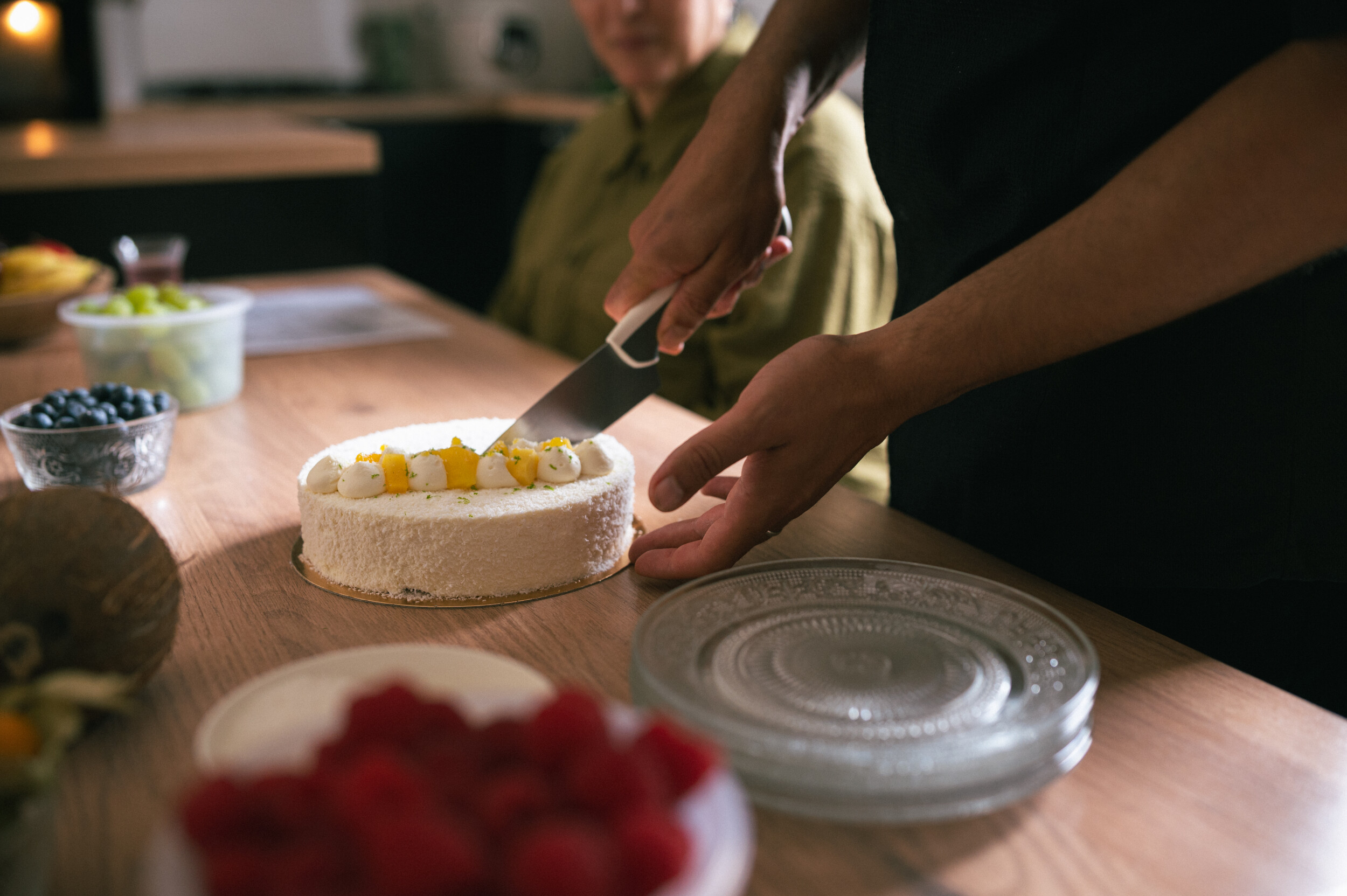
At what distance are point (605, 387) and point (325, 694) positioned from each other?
522 millimetres

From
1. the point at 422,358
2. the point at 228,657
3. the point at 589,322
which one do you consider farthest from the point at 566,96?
the point at 228,657

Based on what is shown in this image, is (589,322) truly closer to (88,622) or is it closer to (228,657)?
(228,657)

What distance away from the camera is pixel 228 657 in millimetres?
784

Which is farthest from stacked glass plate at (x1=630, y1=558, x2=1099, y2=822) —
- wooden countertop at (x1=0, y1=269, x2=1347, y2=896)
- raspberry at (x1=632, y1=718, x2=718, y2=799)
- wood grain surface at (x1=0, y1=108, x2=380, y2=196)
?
wood grain surface at (x1=0, y1=108, x2=380, y2=196)

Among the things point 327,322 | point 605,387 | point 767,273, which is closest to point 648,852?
point 605,387

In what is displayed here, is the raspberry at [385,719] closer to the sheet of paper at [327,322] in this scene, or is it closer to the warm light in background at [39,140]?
the sheet of paper at [327,322]

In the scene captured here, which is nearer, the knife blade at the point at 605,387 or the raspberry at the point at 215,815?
the raspberry at the point at 215,815

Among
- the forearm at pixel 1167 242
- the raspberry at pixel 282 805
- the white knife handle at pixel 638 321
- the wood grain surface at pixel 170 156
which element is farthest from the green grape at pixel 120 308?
the wood grain surface at pixel 170 156

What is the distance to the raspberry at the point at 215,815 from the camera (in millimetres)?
432

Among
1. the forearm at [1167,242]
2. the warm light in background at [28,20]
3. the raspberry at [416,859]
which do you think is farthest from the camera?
the warm light in background at [28,20]

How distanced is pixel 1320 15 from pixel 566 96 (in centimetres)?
414

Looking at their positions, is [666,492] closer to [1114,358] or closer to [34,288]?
[1114,358]

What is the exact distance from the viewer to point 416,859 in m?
0.40

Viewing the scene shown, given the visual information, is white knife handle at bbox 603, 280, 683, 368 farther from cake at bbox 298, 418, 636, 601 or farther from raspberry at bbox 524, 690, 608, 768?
raspberry at bbox 524, 690, 608, 768
